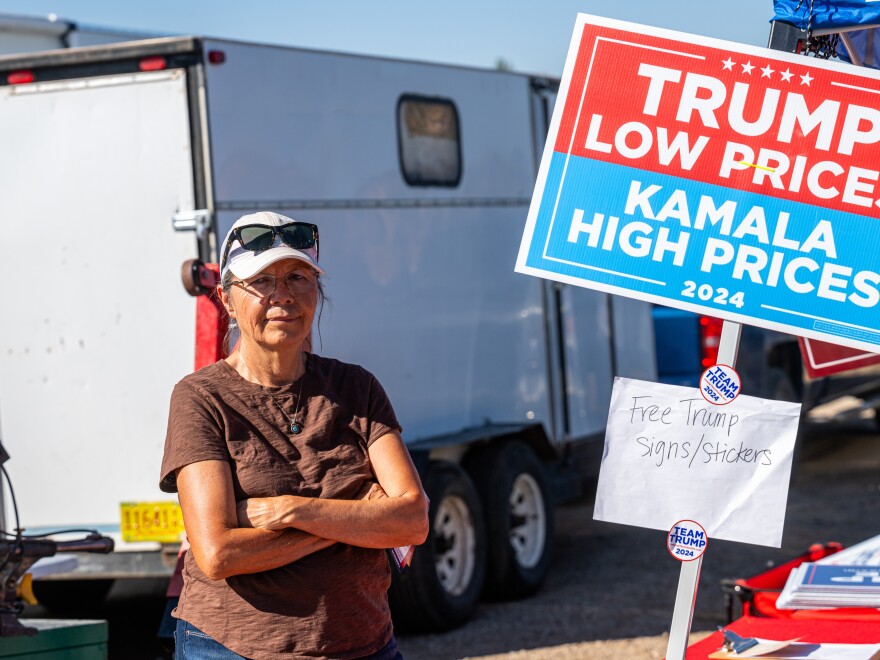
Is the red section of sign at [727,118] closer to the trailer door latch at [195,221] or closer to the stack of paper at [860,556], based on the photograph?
the stack of paper at [860,556]

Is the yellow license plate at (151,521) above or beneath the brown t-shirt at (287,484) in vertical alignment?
beneath

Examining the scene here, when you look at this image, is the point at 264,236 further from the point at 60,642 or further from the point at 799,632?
the point at 799,632

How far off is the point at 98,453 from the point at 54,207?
1145mm

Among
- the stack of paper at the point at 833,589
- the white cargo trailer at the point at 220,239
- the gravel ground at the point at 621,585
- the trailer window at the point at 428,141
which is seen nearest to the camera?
the stack of paper at the point at 833,589

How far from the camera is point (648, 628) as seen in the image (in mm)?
6551

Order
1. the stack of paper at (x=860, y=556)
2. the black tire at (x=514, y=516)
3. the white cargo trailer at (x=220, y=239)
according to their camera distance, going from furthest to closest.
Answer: the black tire at (x=514, y=516) < the white cargo trailer at (x=220, y=239) < the stack of paper at (x=860, y=556)

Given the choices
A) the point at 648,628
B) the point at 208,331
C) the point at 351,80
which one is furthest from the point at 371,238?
the point at 648,628

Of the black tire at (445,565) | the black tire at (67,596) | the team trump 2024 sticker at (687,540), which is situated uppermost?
the team trump 2024 sticker at (687,540)

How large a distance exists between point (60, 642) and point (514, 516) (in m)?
4.11

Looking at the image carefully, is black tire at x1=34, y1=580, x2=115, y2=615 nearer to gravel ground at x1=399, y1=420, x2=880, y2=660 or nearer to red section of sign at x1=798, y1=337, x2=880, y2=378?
gravel ground at x1=399, y1=420, x2=880, y2=660

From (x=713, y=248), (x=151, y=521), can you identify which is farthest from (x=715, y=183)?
(x=151, y=521)

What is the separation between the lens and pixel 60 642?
3689mm

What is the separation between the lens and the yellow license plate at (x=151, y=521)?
567 centimetres

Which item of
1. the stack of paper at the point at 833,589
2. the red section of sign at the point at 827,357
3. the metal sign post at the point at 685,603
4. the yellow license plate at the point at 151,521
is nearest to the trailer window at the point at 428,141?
the yellow license plate at the point at 151,521
